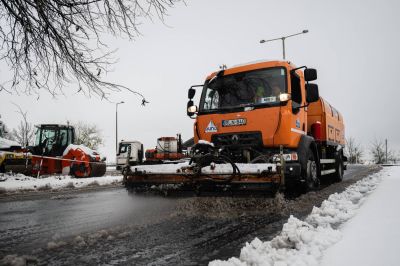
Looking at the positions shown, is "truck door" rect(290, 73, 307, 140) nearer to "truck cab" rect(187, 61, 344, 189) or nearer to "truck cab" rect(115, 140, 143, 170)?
"truck cab" rect(187, 61, 344, 189)

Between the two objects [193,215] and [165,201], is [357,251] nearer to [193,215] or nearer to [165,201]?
[193,215]

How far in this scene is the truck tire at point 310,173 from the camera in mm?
6454

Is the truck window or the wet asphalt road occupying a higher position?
the truck window

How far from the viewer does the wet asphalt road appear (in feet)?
9.18

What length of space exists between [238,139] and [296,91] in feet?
5.50

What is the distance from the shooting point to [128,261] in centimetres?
263

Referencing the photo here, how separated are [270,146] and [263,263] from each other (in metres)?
4.01

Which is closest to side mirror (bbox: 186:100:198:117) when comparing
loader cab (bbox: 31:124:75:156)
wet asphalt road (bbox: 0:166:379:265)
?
wet asphalt road (bbox: 0:166:379:265)

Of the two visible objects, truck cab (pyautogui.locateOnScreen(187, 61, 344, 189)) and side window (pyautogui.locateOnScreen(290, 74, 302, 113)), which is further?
side window (pyautogui.locateOnScreen(290, 74, 302, 113))

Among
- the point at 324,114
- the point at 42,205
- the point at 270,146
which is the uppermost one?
the point at 324,114

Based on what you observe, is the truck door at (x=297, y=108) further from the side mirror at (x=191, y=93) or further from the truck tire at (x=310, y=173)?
the side mirror at (x=191, y=93)

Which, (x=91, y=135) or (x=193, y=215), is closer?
(x=193, y=215)

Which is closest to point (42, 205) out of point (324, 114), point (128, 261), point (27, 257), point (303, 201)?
point (27, 257)

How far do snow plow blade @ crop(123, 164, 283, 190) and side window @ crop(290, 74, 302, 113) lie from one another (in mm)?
1874
